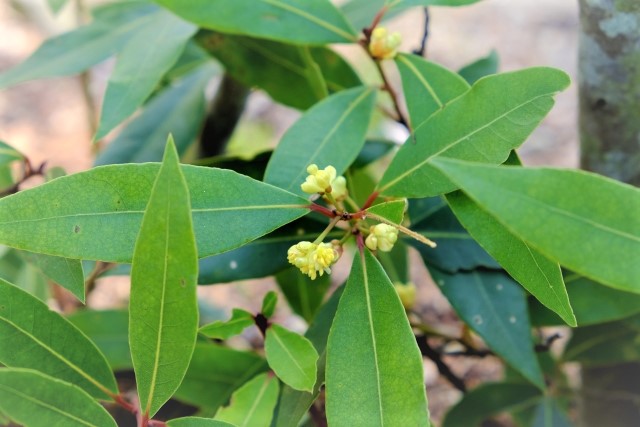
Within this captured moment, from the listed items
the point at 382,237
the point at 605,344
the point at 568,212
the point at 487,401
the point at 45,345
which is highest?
the point at 568,212

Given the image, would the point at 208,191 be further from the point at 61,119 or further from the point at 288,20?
the point at 61,119

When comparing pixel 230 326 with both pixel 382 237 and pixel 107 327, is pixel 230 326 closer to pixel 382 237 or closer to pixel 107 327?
pixel 382 237

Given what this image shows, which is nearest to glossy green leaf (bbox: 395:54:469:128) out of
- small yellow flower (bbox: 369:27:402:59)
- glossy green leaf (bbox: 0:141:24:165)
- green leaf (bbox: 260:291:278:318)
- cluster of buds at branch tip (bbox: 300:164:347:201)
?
small yellow flower (bbox: 369:27:402:59)

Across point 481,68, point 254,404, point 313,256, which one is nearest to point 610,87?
point 481,68

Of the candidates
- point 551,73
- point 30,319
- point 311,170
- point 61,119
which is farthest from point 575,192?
point 61,119

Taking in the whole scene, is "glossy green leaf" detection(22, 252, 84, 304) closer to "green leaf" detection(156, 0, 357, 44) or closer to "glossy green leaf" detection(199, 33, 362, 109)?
"green leaf" detection(156, 0, 357, 44)

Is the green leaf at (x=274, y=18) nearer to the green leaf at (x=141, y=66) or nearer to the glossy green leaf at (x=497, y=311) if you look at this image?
the green leaf at (x=141, y=66)
